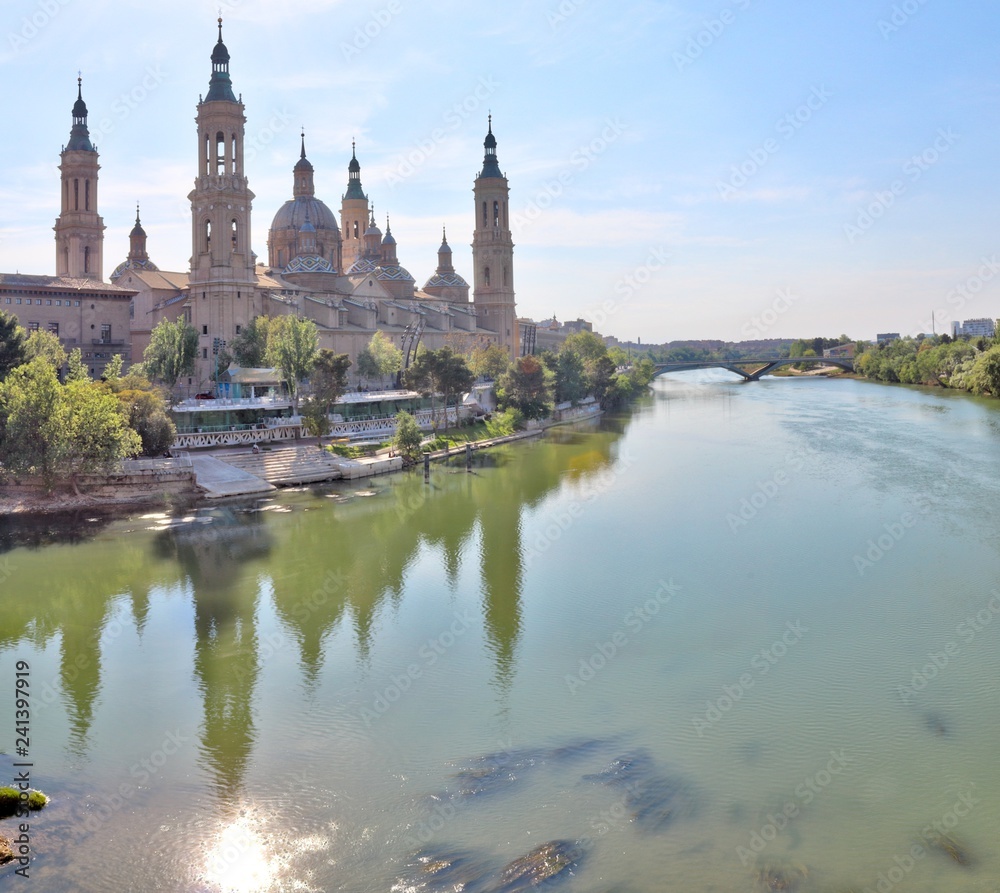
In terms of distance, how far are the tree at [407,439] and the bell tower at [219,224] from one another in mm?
12116

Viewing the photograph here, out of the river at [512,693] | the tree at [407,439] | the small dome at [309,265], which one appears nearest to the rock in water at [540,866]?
the river at [512,693]

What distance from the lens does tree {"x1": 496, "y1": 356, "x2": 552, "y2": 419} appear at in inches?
1908

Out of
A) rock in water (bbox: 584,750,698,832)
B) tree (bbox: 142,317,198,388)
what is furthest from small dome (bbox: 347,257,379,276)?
rock in water (bbox: 584,750,698,832)

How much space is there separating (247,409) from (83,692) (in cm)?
1999

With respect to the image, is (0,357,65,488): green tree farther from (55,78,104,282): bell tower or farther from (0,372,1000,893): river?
(55,78,104,282): bell tower

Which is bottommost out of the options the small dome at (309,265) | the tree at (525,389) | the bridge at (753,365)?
the tree at (525,389)

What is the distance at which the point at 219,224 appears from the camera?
4156 centimetres

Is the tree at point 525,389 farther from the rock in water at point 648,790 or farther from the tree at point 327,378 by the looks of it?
the rock in water at point 648,790

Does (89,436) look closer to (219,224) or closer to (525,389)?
(219,224)

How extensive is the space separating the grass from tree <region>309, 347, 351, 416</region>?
24738 mm

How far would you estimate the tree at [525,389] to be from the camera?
48.5 metres

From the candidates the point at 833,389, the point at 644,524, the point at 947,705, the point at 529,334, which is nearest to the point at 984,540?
the point at 644,524

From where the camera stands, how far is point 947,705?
41.5 ft

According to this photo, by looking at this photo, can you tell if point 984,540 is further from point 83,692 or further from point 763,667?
point 83,692
